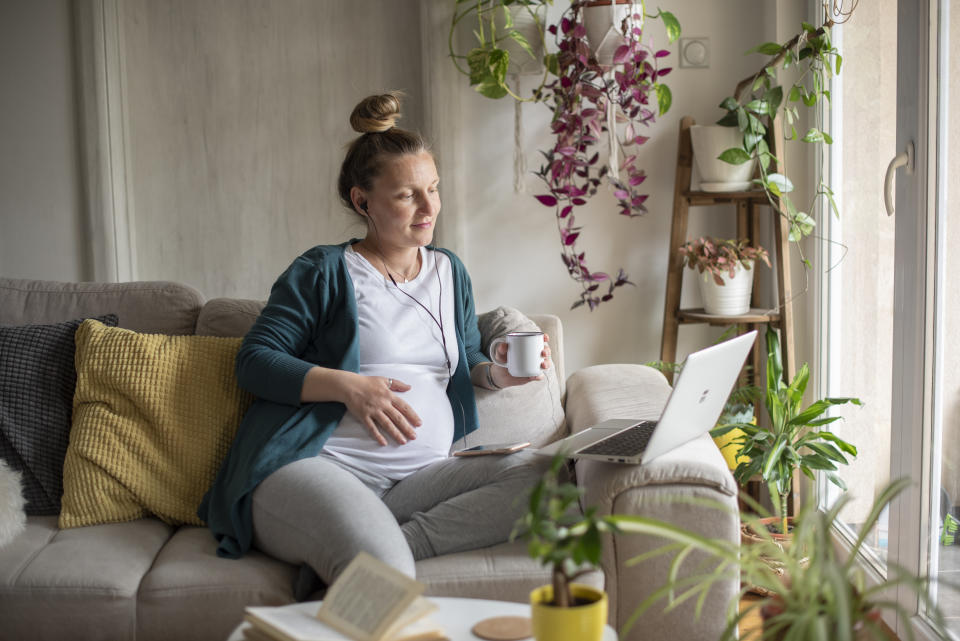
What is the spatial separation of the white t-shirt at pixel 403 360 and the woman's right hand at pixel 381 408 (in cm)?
5

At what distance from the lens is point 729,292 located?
2535 mm

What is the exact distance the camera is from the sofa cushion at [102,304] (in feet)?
6.83

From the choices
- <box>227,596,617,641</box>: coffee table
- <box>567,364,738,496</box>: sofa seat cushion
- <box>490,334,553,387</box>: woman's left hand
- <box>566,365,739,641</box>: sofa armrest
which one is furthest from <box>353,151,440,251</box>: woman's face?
<box>227,596,617,641</box>: coffee table

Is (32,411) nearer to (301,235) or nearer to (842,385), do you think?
(301,235)

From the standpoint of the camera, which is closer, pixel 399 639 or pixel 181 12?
pixel 399 639

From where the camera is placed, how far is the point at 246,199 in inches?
116

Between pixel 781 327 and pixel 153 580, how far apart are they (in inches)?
73.1

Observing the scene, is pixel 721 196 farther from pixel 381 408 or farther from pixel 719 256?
pixel 381 408

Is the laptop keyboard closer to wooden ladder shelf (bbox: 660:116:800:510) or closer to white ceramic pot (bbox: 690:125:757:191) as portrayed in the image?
wooden ladder shelf (bbox: 660:116:800:510)

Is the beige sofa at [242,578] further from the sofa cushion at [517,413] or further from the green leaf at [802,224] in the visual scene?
the green leaf at [802,224]

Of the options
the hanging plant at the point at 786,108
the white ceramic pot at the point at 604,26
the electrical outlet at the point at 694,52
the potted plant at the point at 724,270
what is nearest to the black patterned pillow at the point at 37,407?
the white ceramic pot at the point at 604,26

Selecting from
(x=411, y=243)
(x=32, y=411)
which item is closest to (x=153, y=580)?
(x=32, y=411)

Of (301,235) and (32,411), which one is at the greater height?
(301,235)

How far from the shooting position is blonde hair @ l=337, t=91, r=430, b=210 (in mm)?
1916
